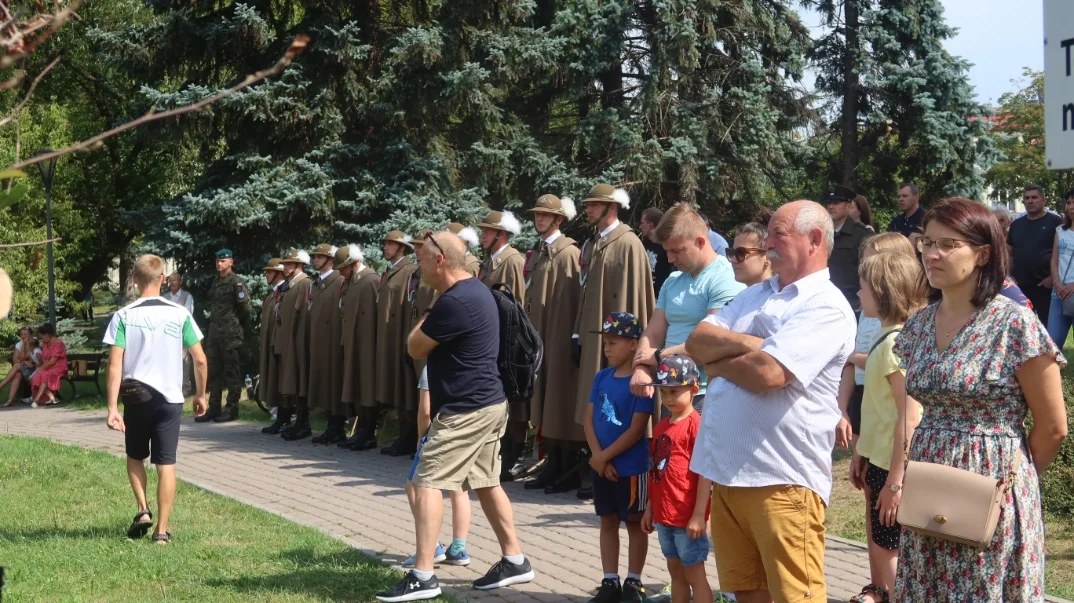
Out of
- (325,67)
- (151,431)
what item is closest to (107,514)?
(151,431)

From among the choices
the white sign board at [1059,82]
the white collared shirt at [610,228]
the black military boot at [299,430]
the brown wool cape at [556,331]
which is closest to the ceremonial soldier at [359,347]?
the black military boot at [299,430]

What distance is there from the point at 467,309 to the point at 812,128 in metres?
14.7

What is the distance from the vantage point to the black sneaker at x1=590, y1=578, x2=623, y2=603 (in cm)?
620

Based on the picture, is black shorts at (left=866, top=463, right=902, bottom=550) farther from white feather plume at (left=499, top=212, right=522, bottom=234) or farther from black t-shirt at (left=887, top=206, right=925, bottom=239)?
white feather plume at (left=499, top=212, right=522, bottom=234)

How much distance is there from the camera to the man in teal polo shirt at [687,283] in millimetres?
6414

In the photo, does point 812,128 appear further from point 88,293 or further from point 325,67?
point 88,293

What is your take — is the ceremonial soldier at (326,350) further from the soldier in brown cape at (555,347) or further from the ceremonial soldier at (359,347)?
the soldier in brown cape at (555,347)

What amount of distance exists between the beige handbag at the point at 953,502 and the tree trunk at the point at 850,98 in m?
16.5

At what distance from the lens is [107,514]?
364 inches

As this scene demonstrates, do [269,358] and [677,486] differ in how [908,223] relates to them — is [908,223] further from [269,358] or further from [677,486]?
[269,358]

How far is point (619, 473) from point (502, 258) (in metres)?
4.71

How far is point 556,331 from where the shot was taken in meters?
9.97

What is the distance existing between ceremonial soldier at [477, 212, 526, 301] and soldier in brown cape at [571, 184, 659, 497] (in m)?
1.30

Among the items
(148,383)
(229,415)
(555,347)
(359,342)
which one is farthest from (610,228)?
(229,415)
